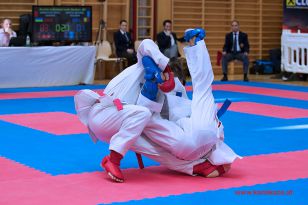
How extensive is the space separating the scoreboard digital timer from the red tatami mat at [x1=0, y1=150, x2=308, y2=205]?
9.05m

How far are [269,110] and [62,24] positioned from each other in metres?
5.75

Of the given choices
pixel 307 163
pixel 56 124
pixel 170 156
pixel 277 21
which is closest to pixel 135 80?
pixel 170 156

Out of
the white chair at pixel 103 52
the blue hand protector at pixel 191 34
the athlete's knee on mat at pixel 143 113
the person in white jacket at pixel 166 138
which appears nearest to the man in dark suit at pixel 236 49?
the white chair at pixel 103 52

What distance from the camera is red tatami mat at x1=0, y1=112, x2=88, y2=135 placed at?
8.65 metres

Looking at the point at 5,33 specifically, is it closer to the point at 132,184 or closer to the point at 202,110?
the point at 202,110

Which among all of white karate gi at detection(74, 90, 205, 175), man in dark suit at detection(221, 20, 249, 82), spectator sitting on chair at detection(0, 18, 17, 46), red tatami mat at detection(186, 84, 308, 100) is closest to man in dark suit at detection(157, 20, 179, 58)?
man in dark suit at detection(221, 20, 249, 82)

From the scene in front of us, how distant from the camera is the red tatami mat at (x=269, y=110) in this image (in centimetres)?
1031

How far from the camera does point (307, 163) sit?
6.45 m

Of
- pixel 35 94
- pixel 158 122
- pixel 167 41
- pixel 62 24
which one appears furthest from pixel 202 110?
pixel 167 41

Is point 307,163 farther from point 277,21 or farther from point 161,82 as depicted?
point 277,21

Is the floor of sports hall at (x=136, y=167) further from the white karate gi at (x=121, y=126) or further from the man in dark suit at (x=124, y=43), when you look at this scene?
the man in dark suit at (x=124, y=43)

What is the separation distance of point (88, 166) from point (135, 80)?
3.40 feet

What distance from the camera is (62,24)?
48.9 ft

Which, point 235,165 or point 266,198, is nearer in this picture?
point 266,198
